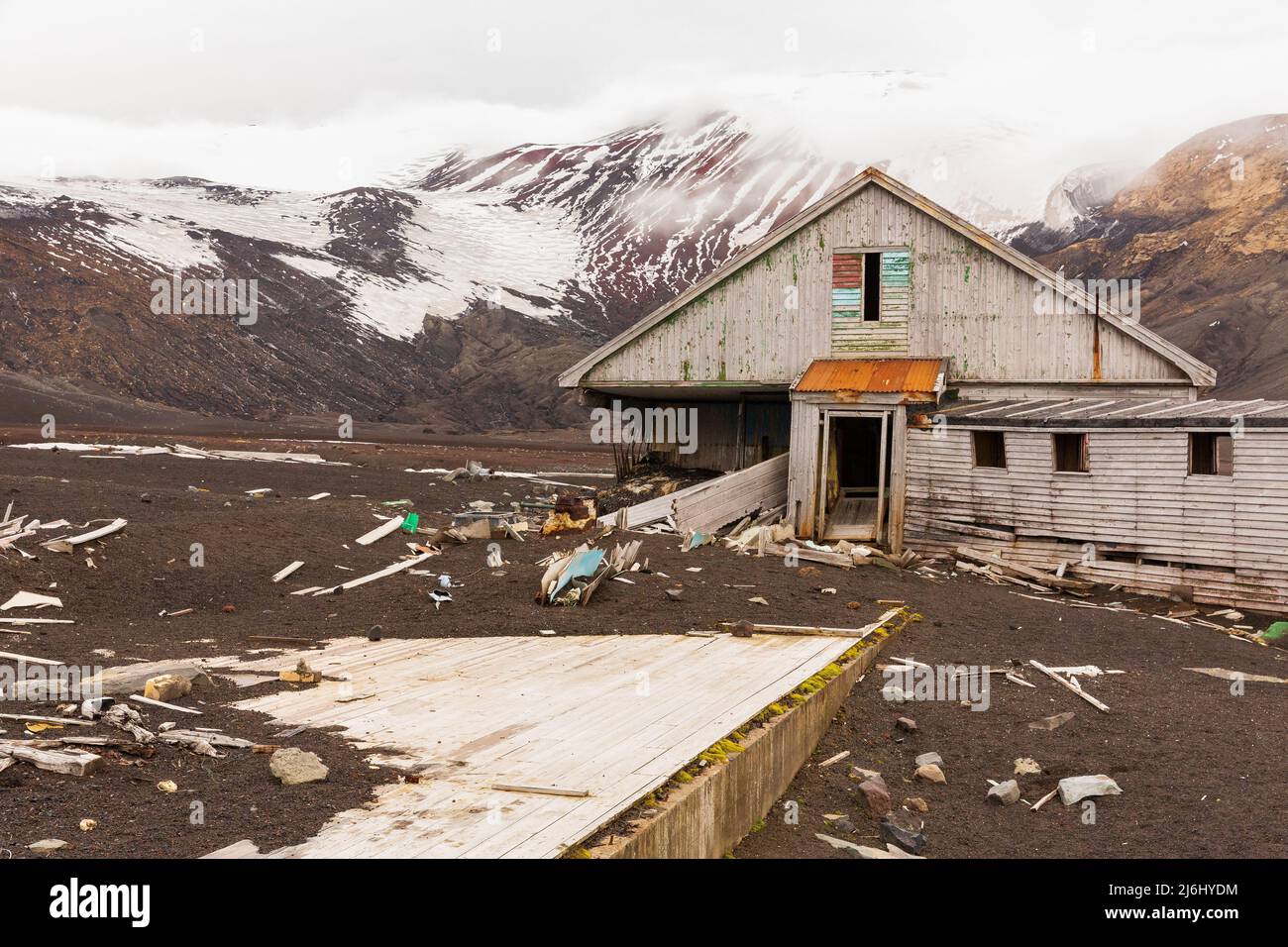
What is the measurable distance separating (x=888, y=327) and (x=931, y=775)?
602 inches

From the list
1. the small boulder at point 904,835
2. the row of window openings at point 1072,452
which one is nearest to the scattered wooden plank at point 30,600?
the small boulder at point 904,835

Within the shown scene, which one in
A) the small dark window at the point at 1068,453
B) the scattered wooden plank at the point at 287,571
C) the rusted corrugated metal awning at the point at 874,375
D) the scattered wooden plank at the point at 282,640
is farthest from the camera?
the rusted corrugated metal awning at the point at 874,375

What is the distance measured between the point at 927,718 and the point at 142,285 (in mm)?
73050

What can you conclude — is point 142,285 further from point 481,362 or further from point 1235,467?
point 1235,467

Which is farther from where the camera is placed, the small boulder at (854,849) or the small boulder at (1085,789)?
the small boulder at (1085,789)

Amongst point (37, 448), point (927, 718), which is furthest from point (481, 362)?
point (927, 718)

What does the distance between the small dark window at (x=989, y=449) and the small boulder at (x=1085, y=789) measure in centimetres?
1251

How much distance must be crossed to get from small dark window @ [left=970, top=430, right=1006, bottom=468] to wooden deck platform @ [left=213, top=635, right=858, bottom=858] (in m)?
9.99

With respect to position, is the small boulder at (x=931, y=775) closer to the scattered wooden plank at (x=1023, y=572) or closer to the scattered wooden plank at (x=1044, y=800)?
the scattered wooden plank at (x=1044, y=800)

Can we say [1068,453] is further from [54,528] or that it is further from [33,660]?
[54,528]

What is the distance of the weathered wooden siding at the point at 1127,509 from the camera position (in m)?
17.0

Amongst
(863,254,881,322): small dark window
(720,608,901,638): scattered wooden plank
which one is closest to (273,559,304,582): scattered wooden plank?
(720,608,901,638): scattered wooden plank

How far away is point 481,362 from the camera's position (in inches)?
3314

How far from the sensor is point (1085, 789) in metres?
8.83
